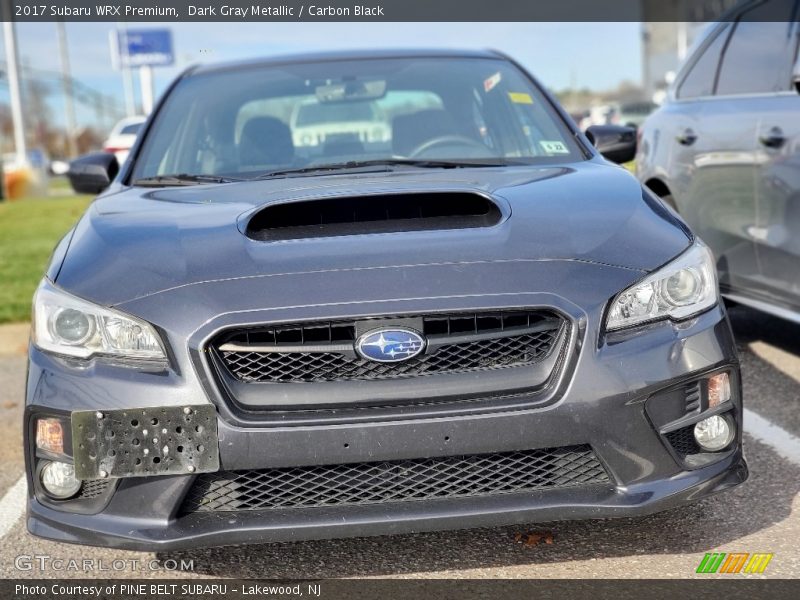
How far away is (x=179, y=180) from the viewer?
12.0ft

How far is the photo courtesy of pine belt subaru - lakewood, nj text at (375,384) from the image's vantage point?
8.20 ft

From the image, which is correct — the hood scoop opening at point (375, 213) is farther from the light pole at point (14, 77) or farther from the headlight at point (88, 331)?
the light pole at point (14, 77)

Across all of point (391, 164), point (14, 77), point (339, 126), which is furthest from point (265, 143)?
point (14, 77)

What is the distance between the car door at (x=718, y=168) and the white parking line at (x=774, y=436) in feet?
Result: 2.56

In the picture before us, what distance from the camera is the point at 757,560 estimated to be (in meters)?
2.82

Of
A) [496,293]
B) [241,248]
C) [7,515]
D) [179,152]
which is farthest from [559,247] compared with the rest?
[7,515]

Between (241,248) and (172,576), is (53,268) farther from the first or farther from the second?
(172,576)

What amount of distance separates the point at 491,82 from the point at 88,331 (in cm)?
227

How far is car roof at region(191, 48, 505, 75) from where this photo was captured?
14.7 ft

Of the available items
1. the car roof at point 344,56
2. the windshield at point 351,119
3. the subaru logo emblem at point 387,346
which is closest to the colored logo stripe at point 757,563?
the subaru logo emblem at point 387,346

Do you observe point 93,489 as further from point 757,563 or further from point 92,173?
point 92,173

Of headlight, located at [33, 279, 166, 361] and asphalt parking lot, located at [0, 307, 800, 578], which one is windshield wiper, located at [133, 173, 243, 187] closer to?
headlight, located at [33, 279, 166, 361]

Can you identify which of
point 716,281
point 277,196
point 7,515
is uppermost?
point 277,196

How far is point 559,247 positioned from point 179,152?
70.0 inches
